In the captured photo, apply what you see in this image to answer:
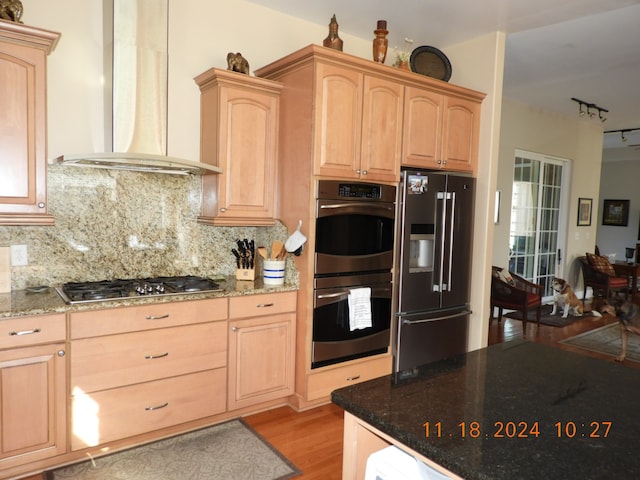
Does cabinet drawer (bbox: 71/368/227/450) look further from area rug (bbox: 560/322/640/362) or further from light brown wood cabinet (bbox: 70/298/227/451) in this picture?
area rug (bbox: 560/322/640/362)

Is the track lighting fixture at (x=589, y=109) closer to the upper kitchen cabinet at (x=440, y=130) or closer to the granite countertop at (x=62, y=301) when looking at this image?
the upper kitchen cabinet at (x=440, y=130)

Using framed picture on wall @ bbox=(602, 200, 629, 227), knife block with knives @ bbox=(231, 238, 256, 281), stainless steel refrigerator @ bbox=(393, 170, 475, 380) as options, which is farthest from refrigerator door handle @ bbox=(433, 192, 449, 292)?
framed picture on wall @ bbox=(602, 200, 629, 227)

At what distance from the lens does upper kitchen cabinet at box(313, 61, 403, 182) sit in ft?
9.60

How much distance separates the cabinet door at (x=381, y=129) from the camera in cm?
313

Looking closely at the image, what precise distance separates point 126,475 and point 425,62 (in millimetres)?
3525

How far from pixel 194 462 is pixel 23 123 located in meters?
1.98

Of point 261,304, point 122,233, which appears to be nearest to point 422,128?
point 261,304

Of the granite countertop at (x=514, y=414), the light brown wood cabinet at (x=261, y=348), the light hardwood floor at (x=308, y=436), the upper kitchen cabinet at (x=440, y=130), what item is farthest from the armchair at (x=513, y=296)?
the granite countertop at (x=514, y=414)

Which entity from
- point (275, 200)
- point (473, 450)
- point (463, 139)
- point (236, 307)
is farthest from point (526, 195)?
point (473, 450)

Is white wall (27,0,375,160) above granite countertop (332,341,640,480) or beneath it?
above

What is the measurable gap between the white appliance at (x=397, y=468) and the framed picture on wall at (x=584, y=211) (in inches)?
297

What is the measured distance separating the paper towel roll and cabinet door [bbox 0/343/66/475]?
7.86ft

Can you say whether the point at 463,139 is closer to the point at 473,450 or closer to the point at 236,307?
the point at 236,307

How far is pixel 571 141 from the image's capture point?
7090mm
